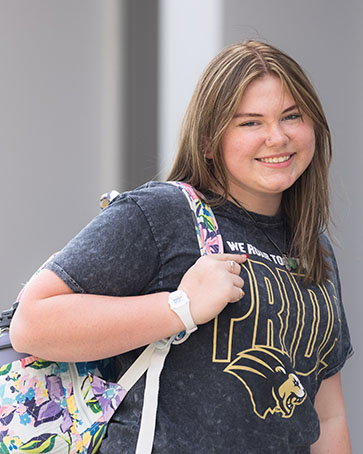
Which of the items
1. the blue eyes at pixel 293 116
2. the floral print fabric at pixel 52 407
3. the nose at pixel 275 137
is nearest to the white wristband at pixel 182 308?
the floral print fabric at pixel 52 407

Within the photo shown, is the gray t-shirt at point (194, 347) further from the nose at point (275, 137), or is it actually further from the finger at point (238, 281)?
the nose at point (275, 137)

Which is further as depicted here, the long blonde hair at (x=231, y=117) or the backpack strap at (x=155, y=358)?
the long blonde hair at (x=231, y=117)

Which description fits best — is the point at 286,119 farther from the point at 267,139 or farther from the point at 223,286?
the point at 223,286

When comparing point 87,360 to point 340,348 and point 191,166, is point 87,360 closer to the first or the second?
point 191,166

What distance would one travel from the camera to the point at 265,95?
1.67 meters

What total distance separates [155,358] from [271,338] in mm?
261

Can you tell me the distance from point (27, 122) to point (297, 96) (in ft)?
6.41

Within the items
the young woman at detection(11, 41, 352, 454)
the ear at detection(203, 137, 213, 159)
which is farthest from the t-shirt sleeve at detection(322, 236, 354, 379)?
the ear at detection(203, 137, 213, 159)

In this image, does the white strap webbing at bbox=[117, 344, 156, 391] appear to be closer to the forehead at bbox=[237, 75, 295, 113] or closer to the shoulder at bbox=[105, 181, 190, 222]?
the shoulder at bbox=[105, 181, 190, 222]

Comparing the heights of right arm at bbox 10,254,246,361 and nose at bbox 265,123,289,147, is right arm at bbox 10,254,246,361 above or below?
below

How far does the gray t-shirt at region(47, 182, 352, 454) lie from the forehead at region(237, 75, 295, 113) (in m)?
0.27

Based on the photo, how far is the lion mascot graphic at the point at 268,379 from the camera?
5.10 ft

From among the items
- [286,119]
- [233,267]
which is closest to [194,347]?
[233,267]

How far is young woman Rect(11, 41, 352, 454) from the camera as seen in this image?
1.45 m
